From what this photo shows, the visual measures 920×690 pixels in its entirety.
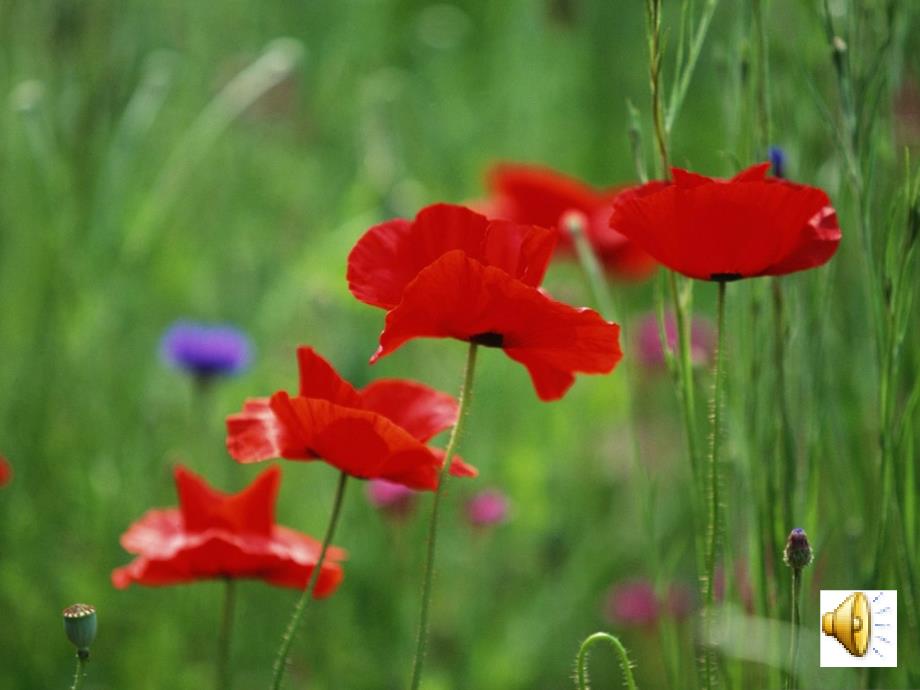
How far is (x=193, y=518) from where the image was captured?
2.45ft

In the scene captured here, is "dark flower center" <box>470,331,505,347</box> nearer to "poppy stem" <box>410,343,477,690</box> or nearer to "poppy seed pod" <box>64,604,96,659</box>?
"poppy stem" <box>410,343,477,690</box>

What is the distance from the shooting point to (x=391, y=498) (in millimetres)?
1391

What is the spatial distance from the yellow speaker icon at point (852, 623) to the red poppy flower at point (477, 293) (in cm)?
19

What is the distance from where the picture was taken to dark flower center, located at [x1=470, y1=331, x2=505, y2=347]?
614mm

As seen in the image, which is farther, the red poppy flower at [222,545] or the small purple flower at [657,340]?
the small purple flower at [657,340]

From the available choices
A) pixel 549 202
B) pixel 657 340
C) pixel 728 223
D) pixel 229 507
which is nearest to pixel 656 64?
pixel 728 223

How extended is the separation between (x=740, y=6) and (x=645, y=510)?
0.99 ft

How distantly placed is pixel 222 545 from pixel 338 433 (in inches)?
5.6

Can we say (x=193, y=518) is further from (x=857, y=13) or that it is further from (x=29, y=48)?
(x=29, y=48)

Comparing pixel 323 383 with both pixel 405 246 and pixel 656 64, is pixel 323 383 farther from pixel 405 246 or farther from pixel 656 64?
pixel 656 64

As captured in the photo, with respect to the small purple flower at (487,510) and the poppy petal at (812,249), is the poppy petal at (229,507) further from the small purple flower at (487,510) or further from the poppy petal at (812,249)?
the small purple flower at (487,510)

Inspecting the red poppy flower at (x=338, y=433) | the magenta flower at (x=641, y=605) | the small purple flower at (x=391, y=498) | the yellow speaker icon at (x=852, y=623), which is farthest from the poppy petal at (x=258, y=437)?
the magenta flower at (x=641, y=605)

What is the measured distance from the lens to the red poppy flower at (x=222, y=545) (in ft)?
2.34

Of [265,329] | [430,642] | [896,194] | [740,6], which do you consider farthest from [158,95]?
[896,194]
